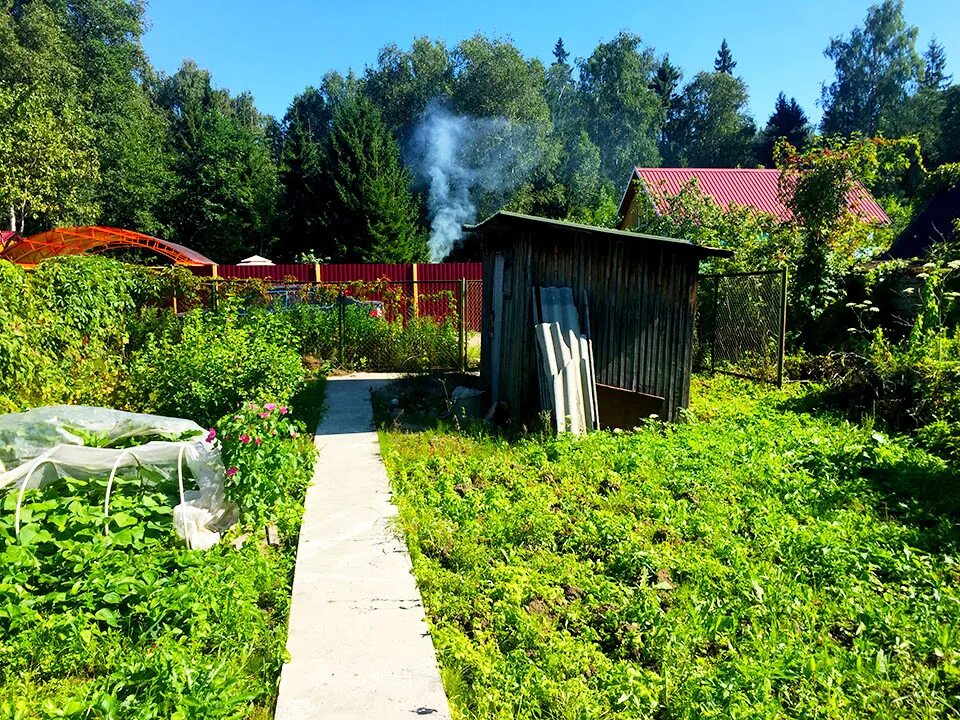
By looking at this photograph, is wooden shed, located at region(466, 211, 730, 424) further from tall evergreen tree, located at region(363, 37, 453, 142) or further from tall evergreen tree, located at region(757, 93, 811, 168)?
tall evergreen tree, located at region(757, 93, 811, 168)

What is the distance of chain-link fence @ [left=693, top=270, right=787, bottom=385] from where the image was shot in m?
9.65

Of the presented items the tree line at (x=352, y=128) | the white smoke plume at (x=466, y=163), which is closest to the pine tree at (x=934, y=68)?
the tree line at (x=352, y=128)

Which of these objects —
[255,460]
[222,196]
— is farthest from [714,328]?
[222,196]

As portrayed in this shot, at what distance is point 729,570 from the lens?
385cm

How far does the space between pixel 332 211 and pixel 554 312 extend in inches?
943

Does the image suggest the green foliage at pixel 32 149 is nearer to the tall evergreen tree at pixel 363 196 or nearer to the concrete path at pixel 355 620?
the tall evergreen tree at pixel 363 196

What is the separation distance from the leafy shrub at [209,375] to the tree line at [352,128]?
40.7ft

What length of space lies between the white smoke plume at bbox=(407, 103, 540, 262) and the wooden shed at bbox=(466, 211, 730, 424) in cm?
2992

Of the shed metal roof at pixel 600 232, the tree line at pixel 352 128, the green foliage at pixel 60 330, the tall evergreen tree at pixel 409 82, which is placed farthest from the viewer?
the tall evergreen tree at pixel 409 82

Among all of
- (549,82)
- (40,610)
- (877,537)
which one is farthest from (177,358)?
(549,82)

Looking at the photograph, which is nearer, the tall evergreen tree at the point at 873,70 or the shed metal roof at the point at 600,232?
the shed metal roof at the point at 600,232

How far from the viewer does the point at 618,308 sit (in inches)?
294

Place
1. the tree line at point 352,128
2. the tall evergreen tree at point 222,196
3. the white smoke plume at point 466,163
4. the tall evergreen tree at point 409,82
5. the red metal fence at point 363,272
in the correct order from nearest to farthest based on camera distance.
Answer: the red metal fence at point 363,272 < the tree line at point 352,128 < the tall evergreen tree at point 222,196 < the white smoke plume at point 466,163 < the tall evergreen tree at point 409,82

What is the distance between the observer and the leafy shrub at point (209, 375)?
623cm
